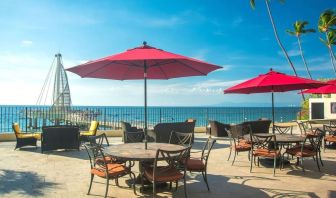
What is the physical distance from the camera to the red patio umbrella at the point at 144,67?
5.27m

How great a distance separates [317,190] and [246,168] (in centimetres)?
199

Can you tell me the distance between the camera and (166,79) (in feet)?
24.0

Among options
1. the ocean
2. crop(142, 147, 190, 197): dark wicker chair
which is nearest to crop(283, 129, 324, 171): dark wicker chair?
crop(142, 147, 190, 197): dark wicker chair

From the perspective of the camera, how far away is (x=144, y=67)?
5762mm

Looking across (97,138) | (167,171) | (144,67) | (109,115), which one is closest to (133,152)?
(167,171)

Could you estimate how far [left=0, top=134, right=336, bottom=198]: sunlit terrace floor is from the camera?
5.12 meters

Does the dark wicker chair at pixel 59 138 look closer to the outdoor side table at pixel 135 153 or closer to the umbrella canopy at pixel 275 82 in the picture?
the outdoor side table at pixel 135 153

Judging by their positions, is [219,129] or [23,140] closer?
[23,140]

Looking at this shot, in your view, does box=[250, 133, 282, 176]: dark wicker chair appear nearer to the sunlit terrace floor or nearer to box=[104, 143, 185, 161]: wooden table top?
the sunlit terrace floor

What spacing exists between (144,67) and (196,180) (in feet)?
7.74

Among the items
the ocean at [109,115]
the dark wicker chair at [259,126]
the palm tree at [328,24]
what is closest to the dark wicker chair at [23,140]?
the ocean at [109,115]

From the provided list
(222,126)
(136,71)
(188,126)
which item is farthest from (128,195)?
(222,126)

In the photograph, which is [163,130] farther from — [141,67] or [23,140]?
[23,140]

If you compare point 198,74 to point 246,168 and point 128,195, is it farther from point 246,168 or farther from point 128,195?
point 128,195
